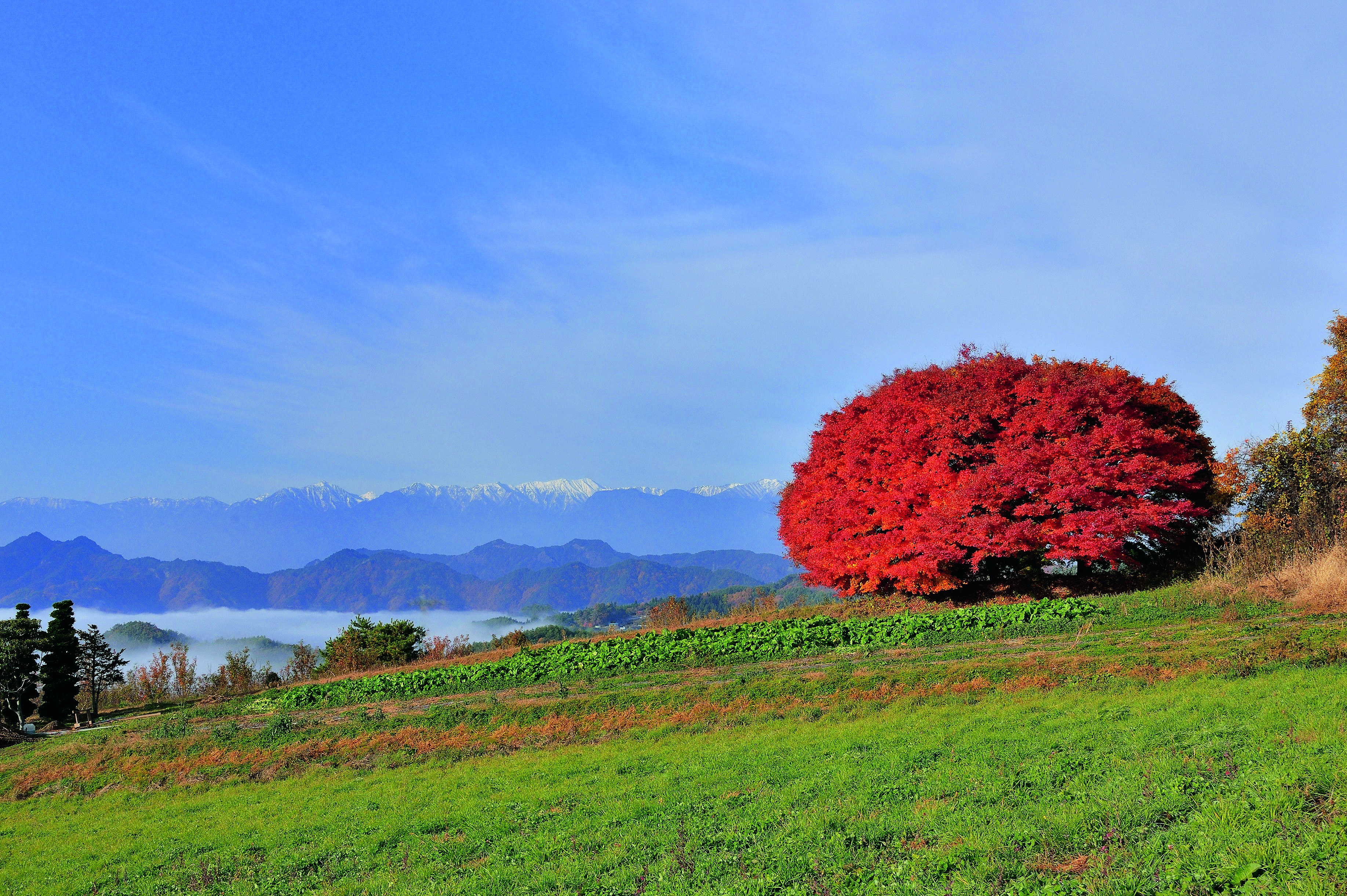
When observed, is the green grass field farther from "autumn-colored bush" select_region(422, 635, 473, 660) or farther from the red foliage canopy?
"autumn-colored bush" select_region(422, 635, 473, 660)

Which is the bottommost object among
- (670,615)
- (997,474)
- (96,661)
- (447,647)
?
(447,647)

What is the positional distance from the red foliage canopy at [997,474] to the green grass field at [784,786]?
5.94m

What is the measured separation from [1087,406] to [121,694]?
42431 millimetres

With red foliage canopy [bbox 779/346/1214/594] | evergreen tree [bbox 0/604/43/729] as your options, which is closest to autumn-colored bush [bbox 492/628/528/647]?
red foliage canopy [bbox 779/346/1214/594]

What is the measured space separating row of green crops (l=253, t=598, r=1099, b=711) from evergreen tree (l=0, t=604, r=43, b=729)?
8095mm

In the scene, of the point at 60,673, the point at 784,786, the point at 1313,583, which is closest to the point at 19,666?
the point at 60,673

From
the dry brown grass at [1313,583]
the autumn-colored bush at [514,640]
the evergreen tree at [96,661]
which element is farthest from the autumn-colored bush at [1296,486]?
the evergreen tree at [96,661]

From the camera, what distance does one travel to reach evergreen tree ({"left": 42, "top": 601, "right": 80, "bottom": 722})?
25859mm

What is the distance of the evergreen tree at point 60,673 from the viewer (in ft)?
84.8

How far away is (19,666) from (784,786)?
91.9 feet

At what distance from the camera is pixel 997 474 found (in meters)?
26.0

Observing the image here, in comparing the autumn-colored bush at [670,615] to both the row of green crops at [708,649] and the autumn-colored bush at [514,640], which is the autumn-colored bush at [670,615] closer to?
the autumn-colored bush at [514,640]

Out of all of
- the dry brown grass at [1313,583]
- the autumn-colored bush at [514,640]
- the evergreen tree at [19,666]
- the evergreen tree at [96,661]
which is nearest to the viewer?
the dry brown grass at [1313,583]

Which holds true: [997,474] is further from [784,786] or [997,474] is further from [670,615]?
[784,786]
